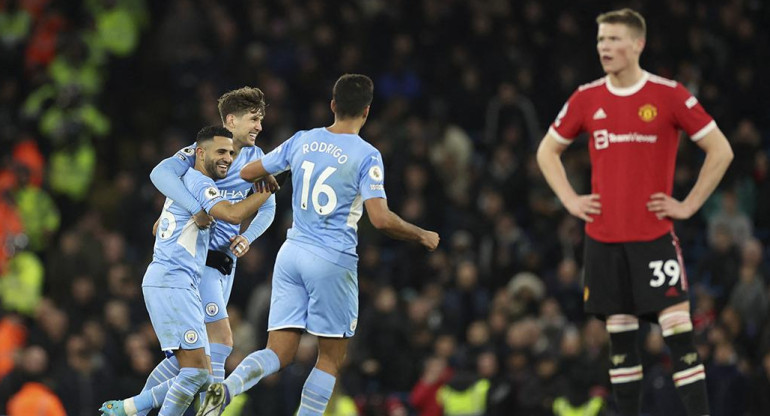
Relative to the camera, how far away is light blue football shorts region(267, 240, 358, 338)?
9430 millimetres

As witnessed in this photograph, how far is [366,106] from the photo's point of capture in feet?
31.1

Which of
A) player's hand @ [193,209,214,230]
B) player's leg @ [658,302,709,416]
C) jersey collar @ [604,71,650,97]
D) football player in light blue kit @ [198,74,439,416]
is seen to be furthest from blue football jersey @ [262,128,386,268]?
player's leg @ [658,302,709,416]

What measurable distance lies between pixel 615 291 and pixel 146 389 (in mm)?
3550

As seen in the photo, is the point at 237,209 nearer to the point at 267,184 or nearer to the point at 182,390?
the point at 267,184

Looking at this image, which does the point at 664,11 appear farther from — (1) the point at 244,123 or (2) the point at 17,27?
(1) the point at 244,123

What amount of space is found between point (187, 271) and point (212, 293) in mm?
541

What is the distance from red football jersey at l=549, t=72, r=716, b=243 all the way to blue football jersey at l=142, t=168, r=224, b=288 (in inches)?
107

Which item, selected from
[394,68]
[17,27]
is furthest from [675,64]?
[17,27]

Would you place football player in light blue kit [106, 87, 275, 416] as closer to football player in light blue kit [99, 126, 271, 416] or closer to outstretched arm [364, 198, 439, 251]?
football player in light blue kit [99, 126, 271, 416]

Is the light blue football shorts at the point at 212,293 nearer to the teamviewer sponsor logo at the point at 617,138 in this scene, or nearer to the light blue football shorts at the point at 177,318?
the light blue football shorts at the point at 177,318

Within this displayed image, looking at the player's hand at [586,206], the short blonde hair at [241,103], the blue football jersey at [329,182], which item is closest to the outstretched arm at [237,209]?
the blue football jersey at [329,182]

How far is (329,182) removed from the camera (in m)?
9.33

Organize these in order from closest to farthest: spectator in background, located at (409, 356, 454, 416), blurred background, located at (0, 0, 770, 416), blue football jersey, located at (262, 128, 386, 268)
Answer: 1. blue football jersey, located at (262, 128, 386, 268)
2. spectator in background, located at (409, 356, 454, 416)
3. blurred background, located at (0, 0, 770, 416)

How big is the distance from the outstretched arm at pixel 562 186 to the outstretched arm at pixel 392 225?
0.90 m
